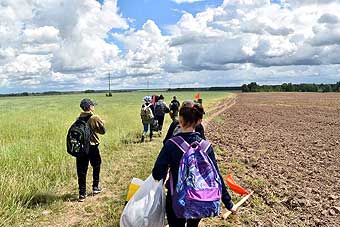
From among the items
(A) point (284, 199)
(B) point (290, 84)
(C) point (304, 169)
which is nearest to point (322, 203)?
(A) point (284, 199)

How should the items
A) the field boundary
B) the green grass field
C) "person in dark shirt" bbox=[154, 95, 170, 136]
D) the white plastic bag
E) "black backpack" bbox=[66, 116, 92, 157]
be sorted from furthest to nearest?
the field boundary → "person in dark shirt" bbox=[154, 95, 170, 136] → "black backpack" bbox=[66, 116, 92, 157] → the green grass field → the white plastic bag

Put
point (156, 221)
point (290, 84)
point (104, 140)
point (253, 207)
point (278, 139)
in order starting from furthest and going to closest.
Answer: point (290, 84), point (278, 139), point (104, 140), point (253, 207), point (156, 221)

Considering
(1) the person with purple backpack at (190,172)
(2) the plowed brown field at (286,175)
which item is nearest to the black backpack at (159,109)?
(2) the plowed brown field at (286,175)

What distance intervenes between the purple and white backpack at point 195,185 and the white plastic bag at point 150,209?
1.40 ft

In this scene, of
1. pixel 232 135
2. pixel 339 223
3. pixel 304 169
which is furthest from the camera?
pixel 232 135

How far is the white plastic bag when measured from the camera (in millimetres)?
4172

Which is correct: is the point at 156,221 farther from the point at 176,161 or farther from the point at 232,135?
the point at 232,135

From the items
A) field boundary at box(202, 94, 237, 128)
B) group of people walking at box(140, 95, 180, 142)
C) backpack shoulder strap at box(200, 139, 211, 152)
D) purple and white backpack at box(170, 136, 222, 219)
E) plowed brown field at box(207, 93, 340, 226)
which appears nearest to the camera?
purple and white backpack at box(170, 136, 222, 219)

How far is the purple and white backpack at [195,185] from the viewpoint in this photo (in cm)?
368

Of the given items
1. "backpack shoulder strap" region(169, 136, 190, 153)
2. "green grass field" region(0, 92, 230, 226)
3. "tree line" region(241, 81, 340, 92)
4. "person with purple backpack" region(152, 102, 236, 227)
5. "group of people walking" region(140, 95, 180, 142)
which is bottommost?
"tree line" region(241, 81, 340, 92)

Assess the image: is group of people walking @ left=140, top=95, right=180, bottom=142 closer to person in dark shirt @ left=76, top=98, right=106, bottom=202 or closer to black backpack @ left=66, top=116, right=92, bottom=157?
person in dark shirt @ left=76, top=98, right=106, bottom=202

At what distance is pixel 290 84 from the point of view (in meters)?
142

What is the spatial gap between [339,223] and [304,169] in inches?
141

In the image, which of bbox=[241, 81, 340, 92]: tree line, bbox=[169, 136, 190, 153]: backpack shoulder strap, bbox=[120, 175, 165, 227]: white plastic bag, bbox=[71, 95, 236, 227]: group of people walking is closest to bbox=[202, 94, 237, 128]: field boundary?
bbox=[120, 175, 165, 227]: white plastic bag
